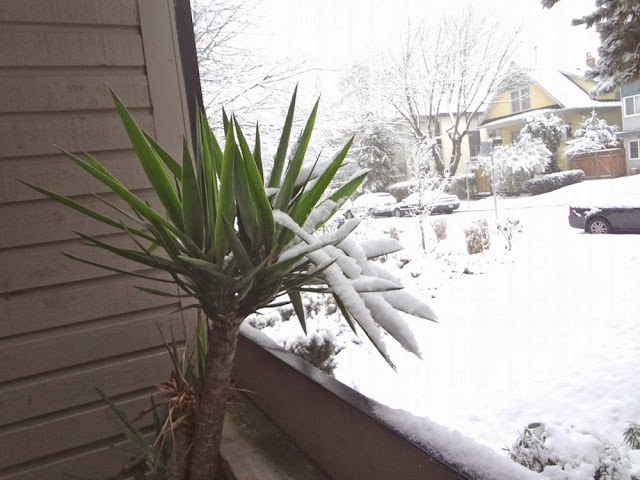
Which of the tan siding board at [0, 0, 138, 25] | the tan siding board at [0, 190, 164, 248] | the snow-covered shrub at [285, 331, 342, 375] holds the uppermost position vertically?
the tan siding board at [0, 0, 138, 25]

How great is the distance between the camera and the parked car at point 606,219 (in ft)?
9.32

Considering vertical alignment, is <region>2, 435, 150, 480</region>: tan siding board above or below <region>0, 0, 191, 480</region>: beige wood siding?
below

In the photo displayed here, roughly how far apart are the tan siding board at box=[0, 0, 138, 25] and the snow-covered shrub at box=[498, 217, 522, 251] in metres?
4.42

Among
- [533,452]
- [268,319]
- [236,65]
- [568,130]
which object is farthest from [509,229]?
[533,452]

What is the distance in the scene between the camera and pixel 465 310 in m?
3.17

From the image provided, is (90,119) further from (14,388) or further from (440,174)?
(440,174)

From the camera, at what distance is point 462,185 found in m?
6.91

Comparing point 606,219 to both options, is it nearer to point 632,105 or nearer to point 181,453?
point 632,105

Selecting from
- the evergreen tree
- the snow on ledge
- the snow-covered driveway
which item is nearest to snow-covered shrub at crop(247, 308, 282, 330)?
the snow-covered driveway

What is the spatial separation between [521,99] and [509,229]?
91.4 inches

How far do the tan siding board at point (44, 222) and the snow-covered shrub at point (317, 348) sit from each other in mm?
876

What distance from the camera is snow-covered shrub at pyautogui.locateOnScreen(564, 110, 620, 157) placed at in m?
3.18

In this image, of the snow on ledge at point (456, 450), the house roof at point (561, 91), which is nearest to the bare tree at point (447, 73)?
the house roof at point (561, 91)

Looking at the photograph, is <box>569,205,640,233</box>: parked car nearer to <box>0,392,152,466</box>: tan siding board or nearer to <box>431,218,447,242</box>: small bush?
<box>431,218,447,242</box>: small bush
